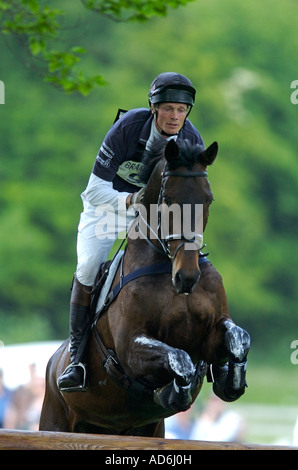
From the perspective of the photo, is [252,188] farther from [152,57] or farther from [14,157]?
[14,157]

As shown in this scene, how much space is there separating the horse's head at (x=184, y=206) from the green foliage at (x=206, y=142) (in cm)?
1649

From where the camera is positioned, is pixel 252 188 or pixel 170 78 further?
pixel 252 188

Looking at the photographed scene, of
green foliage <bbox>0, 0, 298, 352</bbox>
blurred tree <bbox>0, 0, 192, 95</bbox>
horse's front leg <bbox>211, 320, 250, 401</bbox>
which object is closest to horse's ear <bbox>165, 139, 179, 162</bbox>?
horse's front leg <bbox>211, 320, 250, 401</bbox>

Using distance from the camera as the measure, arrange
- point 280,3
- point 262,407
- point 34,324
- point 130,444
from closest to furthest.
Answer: point 130,444
point 262,407
point 34,324
point 280,3

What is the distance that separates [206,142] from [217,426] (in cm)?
1241

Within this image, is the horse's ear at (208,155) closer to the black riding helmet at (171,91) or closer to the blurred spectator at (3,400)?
the black riding helmet at (171,91)

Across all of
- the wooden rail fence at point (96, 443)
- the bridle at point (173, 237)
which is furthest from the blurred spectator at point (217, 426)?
the wooden rail fence at point (96, 443)

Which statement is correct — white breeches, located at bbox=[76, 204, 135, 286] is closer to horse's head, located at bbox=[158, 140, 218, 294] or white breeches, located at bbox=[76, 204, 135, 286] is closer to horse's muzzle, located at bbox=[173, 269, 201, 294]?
horse's head, located at bbox=[158, 140, 218, 294]

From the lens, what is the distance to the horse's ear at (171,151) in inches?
211

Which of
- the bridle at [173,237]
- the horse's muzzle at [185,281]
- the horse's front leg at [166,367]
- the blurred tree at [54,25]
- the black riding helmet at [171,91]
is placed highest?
the blurred tree at [54,25]

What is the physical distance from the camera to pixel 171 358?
525 centimetres

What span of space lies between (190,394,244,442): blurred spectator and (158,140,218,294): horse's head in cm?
589
